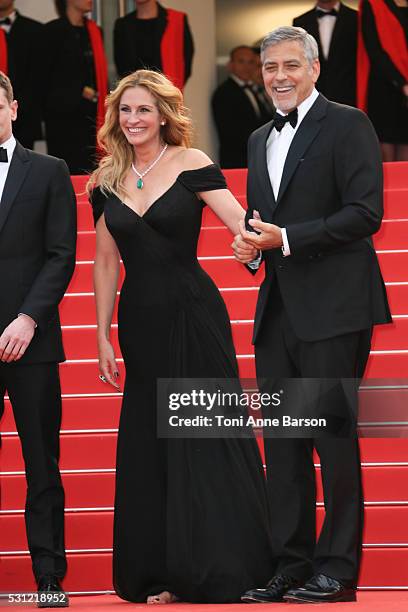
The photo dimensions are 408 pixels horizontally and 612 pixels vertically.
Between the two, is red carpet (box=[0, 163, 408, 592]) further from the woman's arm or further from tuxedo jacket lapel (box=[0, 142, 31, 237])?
tuxedo jacket lapel (box=[0, 142, 31, 237])

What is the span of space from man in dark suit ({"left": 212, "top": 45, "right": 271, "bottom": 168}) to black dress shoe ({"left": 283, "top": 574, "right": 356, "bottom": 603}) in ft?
23.5

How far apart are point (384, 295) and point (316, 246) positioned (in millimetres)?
298

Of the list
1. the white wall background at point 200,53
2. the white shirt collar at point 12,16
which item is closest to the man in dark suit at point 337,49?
the white shirt collar at point 12,16

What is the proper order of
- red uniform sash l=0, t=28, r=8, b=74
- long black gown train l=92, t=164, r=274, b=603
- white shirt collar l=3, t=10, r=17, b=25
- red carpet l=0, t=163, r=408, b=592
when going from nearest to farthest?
long black gown train l=92, t=164, r=274, b=603, red carpet l=0, t=163, r=408, b=592, red uniform sash l=0, t=28, r=8, b=74, white shirt collar l=3, t=10, r=17, b=25

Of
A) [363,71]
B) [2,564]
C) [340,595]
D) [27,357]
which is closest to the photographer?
[340,595]

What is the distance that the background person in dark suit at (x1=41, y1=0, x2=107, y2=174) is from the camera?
9.95 m

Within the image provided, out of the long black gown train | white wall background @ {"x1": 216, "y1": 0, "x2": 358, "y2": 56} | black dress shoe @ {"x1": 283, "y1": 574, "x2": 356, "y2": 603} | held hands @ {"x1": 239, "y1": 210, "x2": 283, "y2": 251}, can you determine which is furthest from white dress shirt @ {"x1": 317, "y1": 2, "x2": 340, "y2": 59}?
white wall background @ {"x1": 216, "y1": 0, "x2": 358, "y2": 56}

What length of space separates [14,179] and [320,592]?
1839 millimetres

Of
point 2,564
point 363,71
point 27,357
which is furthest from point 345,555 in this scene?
point 363,71

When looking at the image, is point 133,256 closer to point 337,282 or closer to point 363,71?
point 337,282

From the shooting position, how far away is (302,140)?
4719 millimetres

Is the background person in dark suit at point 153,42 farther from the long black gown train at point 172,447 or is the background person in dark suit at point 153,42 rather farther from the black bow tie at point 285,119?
the black bow tie at point 285,119

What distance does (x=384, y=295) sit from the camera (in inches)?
185

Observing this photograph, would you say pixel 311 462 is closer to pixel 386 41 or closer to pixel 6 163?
pixel 6 163
